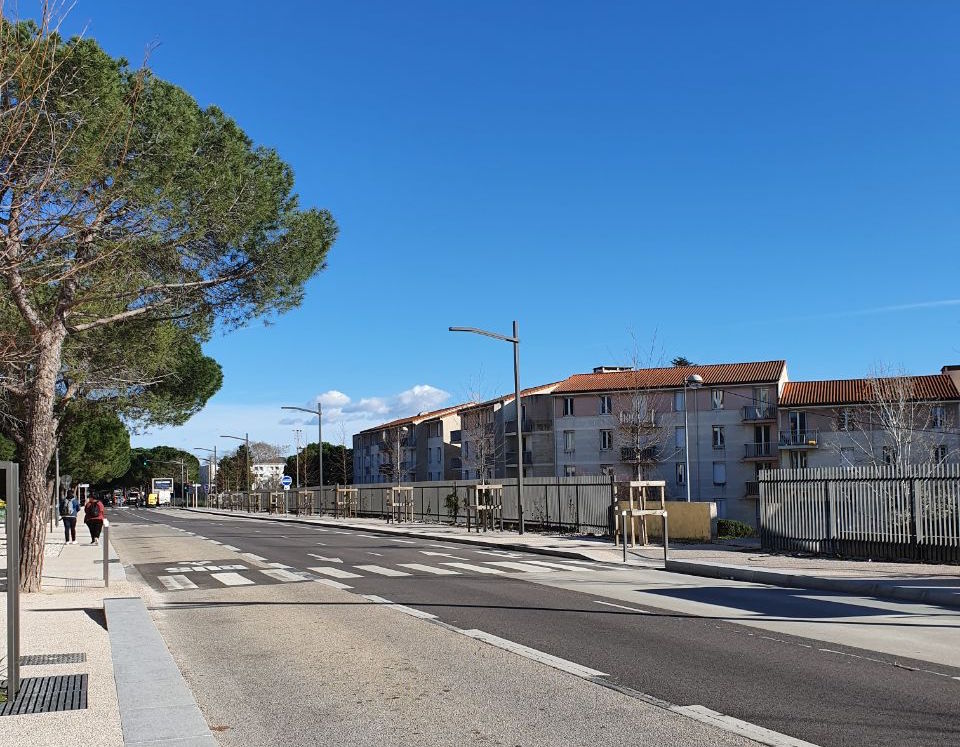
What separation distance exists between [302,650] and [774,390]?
66.9m

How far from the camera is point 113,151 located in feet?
50.3

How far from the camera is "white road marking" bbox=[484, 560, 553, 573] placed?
20266mm

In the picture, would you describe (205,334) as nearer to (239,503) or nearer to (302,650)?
(302,650)

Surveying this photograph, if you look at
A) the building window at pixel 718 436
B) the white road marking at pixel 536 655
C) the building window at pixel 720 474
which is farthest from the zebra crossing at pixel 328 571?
the building window at pixel 718 436

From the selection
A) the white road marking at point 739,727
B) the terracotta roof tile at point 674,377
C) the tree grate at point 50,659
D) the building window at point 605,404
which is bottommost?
the tree grate at point 50,659

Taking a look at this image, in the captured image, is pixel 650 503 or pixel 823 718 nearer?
pixel 823 718

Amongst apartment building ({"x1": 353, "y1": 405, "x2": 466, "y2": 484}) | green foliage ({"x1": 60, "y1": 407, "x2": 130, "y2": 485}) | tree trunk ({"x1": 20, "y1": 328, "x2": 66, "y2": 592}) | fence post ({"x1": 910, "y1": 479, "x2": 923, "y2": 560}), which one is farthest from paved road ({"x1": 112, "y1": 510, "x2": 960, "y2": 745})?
apartment building ({"x1": 353, "y1": 405, "x2": 466, "y2": 484})

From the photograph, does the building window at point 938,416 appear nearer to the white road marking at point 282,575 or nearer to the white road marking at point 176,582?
the white road marking at point 282,575

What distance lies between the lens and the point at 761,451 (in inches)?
2835

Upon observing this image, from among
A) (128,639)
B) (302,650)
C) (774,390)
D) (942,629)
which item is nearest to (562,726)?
(302,650)

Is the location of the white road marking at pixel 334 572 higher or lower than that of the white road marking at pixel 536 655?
lower

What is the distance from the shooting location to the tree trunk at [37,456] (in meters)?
15.7

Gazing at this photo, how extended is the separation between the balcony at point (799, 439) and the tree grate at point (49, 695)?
213ft

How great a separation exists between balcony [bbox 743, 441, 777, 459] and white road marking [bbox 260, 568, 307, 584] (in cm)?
5693
